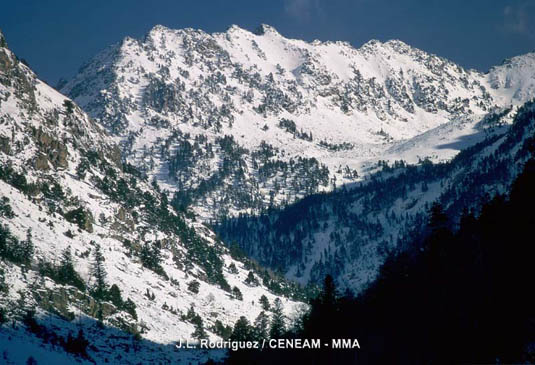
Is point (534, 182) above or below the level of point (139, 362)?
above

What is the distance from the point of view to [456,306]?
6250cm

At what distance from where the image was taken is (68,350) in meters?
88.2

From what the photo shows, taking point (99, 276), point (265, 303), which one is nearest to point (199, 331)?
point (99, 276)

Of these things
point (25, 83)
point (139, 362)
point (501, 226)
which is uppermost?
point (25, 83)

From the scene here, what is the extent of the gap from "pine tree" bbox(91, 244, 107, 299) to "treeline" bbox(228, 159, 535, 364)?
49080mm

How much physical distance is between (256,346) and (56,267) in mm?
48849

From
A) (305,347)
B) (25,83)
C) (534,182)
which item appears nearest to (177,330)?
(305,347)

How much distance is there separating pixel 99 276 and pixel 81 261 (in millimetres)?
6835

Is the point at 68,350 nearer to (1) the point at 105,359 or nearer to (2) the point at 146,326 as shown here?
(1) the point at 105,359

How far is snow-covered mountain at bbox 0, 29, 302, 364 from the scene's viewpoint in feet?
321

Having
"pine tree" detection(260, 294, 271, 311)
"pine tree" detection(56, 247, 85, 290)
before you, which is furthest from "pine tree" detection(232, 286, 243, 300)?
"pine tree" detection(56, 247, 85, 290)

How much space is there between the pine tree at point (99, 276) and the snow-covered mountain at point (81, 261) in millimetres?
345

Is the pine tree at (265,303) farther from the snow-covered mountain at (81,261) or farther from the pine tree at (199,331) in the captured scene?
the pine tree at (199,331)

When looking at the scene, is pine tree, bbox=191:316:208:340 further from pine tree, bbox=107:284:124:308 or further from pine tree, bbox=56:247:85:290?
pine tree, bbox=56:247:85:290
